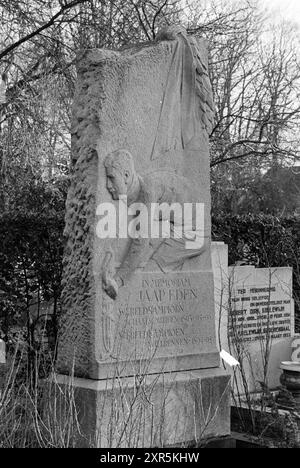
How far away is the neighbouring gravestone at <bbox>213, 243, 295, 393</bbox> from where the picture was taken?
864 centimetres

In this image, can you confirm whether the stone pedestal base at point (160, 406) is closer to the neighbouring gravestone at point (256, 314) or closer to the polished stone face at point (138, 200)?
the polished stone face at point (138, 200)

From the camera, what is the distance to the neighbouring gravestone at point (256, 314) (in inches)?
340

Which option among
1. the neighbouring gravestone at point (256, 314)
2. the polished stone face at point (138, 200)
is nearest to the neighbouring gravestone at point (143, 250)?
the polished stone face at point (138, 200)

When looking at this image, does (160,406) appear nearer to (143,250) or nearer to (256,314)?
(143,250)

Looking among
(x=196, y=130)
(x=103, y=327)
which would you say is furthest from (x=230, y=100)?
(x=103, y=327)

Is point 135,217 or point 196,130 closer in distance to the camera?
point 135,217

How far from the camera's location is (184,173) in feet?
21.3

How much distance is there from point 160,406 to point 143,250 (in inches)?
47.4

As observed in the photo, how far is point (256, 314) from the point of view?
31.1 feet

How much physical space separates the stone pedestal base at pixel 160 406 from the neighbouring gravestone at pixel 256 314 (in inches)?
82.2

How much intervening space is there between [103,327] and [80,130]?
1528mm

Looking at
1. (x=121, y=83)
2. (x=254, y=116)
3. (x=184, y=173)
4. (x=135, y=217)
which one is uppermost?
(x=254, y=116)

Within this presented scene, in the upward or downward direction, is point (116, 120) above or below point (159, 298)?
above

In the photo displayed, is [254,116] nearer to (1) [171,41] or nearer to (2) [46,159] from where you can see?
(2) [46,159]
